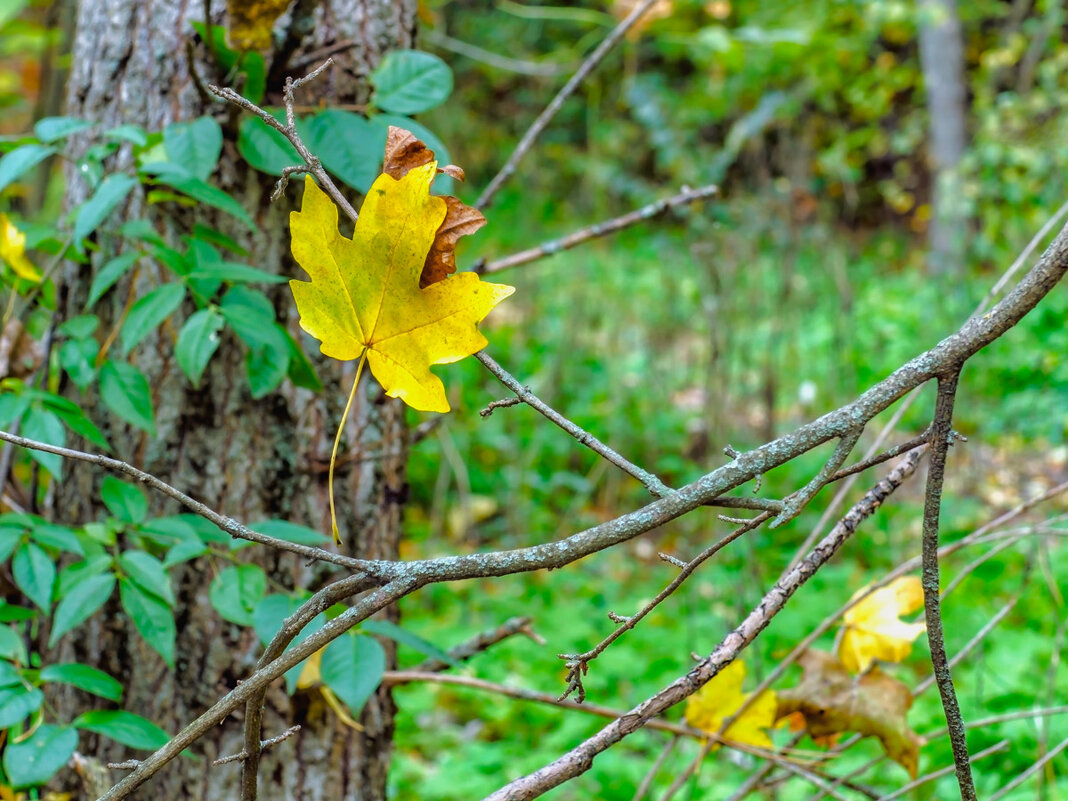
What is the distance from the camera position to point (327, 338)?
1.55ft

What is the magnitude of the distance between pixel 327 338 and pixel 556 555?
0.55 ft

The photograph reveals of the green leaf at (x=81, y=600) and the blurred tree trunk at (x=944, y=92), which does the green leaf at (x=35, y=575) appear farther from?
the blurred tree trunk at (x=944, y=92)

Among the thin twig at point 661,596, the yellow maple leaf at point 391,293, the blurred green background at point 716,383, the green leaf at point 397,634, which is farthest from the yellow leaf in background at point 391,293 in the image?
the blurred green background at point 716,383

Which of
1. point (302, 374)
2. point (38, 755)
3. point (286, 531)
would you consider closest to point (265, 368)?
point (302, 374)

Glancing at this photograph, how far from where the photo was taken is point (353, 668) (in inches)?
30.5

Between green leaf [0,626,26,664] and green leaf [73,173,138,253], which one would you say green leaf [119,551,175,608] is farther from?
green leaf [73,173,138,253]

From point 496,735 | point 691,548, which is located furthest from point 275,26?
point 691,548

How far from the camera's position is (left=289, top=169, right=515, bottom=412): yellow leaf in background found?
0.46m

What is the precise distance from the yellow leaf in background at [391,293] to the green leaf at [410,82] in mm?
414

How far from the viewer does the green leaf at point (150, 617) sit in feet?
2.41

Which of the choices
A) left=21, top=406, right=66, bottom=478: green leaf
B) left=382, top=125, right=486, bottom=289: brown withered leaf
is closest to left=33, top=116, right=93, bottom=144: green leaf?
left=21, top=406, right=66, bottom=478: green leaf

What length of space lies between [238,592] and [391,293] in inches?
15.5

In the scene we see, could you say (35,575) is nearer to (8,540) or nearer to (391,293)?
(8,540)

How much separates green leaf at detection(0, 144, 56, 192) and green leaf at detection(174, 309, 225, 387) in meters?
0.21
